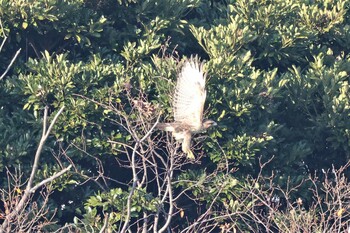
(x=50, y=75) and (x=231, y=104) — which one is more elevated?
(x=50, y=75)

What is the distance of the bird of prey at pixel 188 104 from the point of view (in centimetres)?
925

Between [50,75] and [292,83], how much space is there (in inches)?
114

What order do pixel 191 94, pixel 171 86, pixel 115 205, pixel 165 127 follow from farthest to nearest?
pixel 115 205 → pixel 171 86 → pixel 165 127 → pixel 191 94

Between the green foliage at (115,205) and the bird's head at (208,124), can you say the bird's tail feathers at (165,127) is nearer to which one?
the bird's head at (208,124)

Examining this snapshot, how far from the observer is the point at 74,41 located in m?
11.4

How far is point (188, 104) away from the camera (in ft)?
31.1

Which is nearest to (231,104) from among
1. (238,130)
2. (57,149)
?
(238,130)

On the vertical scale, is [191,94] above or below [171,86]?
above

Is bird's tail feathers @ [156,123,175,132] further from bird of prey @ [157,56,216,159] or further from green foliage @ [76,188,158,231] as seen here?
green foliage @ [76,188,158,231]

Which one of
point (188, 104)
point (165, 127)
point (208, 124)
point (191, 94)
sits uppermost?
point (191, 94)

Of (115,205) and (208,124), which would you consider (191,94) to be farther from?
(115,205)

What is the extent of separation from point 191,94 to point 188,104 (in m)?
0.25

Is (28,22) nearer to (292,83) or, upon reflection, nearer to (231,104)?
(231,104)

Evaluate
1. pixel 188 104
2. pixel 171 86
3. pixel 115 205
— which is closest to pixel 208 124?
pixel 188 104
